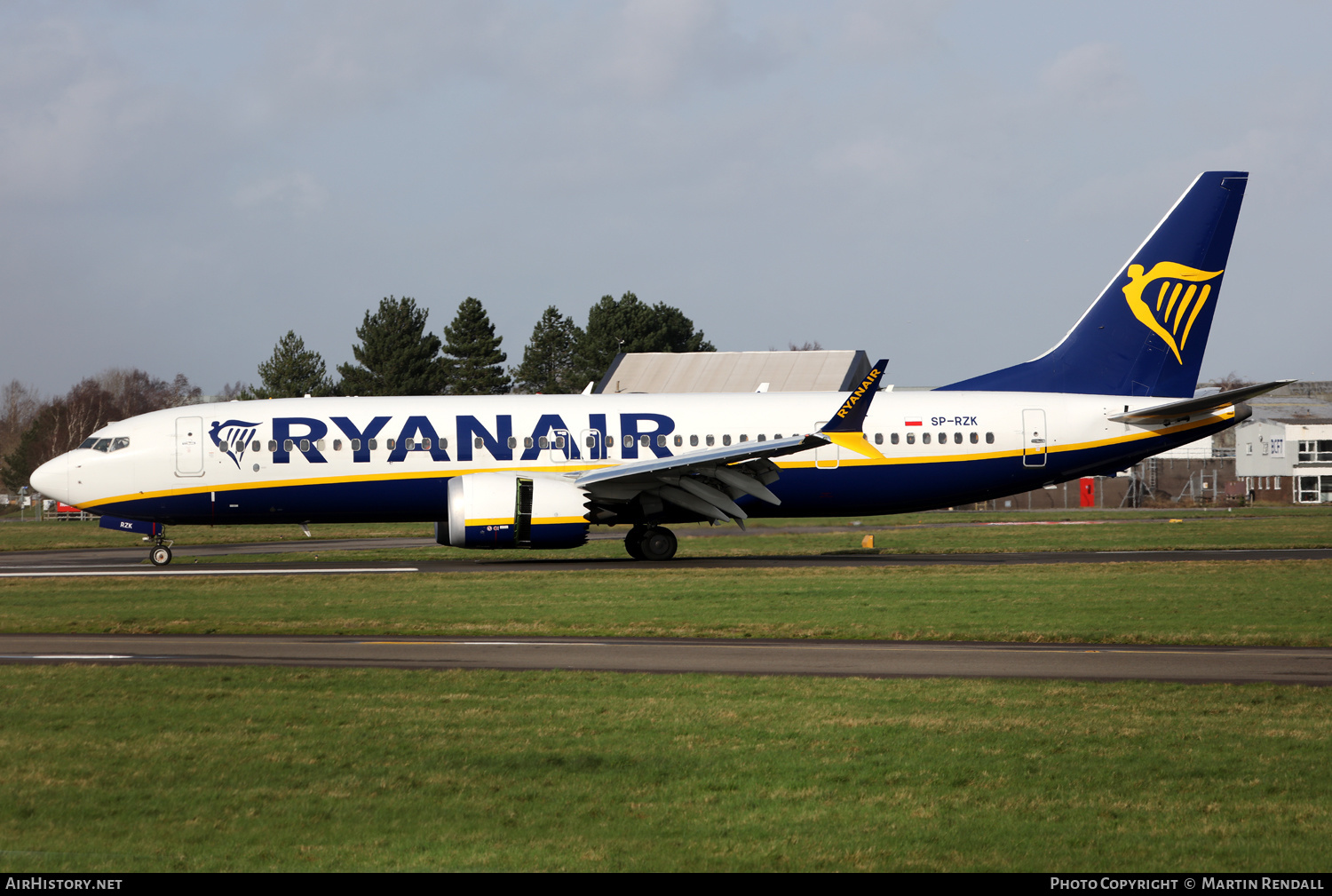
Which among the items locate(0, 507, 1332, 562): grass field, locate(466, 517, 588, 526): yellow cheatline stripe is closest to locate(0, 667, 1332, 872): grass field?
locate(466, 517, 588, 526): yellow cheatline stripe

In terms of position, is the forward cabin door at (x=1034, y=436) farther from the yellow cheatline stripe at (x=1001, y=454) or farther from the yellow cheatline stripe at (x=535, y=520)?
the yellow cheatline stripe at (x=535, y=520)

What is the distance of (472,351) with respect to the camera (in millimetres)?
91875

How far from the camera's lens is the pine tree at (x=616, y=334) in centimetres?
9844

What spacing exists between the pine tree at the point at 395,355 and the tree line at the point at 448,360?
68 mm

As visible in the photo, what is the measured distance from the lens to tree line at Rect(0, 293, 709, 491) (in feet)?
293

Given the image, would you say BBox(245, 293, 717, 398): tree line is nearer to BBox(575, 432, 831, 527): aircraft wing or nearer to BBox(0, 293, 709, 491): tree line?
BBox(0, 293, 709, 491): tree line

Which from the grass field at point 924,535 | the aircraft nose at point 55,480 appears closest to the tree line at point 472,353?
the grass field at point 924,535

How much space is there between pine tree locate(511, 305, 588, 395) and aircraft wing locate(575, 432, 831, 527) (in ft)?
254

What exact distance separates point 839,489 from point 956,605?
10.9 m

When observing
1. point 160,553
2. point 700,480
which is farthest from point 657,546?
point 160,553

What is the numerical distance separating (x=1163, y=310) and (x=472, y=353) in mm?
67491
